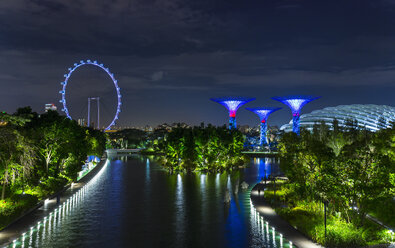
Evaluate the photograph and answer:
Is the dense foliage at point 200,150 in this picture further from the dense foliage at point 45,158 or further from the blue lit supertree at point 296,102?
the blue lit supertree at point 296,102

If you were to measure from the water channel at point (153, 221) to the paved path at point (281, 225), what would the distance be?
47 centimetres

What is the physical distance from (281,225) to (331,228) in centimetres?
358

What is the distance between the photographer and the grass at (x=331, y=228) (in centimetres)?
1744

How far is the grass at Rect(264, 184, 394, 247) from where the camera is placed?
57.2 ft

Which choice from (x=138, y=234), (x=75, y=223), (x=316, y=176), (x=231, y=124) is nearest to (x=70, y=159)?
(x=75, y=223)

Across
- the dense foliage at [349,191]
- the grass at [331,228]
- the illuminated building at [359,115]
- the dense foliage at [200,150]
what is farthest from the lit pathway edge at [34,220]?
the illuminated building at [359,115]

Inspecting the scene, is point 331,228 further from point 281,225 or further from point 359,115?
point 359,115

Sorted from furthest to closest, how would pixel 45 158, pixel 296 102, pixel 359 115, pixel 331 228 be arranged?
pixel 359 115 → pixel 296 102 → pixel 45 158 → pixel 331 228

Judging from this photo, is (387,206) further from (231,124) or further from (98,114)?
(98,114)

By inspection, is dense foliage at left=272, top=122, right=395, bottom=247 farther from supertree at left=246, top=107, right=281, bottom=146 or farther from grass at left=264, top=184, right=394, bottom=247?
supertree at left=246, top=107, right=281, bottom=146

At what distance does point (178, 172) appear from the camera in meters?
53.2

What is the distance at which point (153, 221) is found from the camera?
23078 mm

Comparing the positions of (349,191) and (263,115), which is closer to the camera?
(349,191)

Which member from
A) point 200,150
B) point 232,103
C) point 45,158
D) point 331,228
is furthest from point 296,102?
point 331,228
